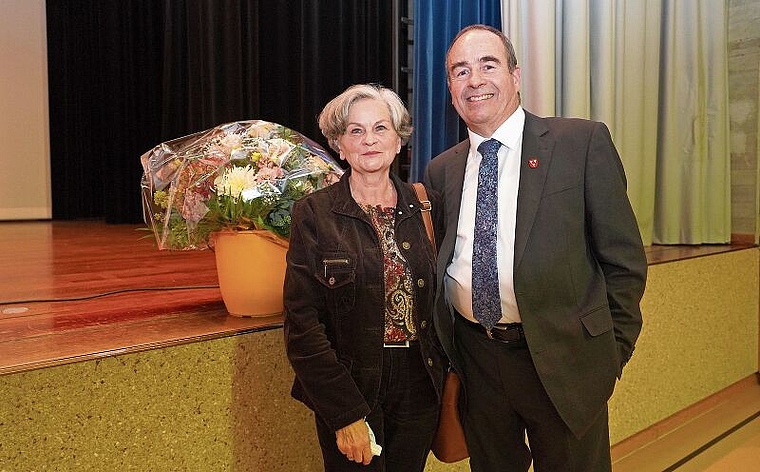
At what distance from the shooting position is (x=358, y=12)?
207 inches

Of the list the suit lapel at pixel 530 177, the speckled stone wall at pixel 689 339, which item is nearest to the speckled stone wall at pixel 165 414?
the suit lapel at pixel 530 177

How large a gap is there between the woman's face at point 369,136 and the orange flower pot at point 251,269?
1.55ft

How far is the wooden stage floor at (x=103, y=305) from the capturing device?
1.59 m

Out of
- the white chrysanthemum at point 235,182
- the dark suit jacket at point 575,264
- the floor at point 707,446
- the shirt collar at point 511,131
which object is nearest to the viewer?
the dark suit jacket at point 575,264

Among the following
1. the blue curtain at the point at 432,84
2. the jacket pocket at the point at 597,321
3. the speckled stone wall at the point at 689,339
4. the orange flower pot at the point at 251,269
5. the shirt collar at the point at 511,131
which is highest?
the blue curtain at the point at 432,84

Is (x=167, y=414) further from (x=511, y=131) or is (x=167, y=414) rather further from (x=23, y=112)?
(x=23, y=112)

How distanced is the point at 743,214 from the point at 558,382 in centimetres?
294

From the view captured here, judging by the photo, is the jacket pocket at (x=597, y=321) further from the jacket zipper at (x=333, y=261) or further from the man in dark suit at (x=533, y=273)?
the jacket zipper at (x=333, y=261)

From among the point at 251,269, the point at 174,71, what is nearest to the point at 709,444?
the point at 251,269

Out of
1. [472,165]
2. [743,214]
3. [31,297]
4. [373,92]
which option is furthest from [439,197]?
[743,214]

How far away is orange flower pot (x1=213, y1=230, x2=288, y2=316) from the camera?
184cm

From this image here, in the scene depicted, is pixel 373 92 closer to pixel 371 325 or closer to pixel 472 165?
pixel 472 165

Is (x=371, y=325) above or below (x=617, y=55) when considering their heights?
below

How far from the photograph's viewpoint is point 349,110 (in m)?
1.47
